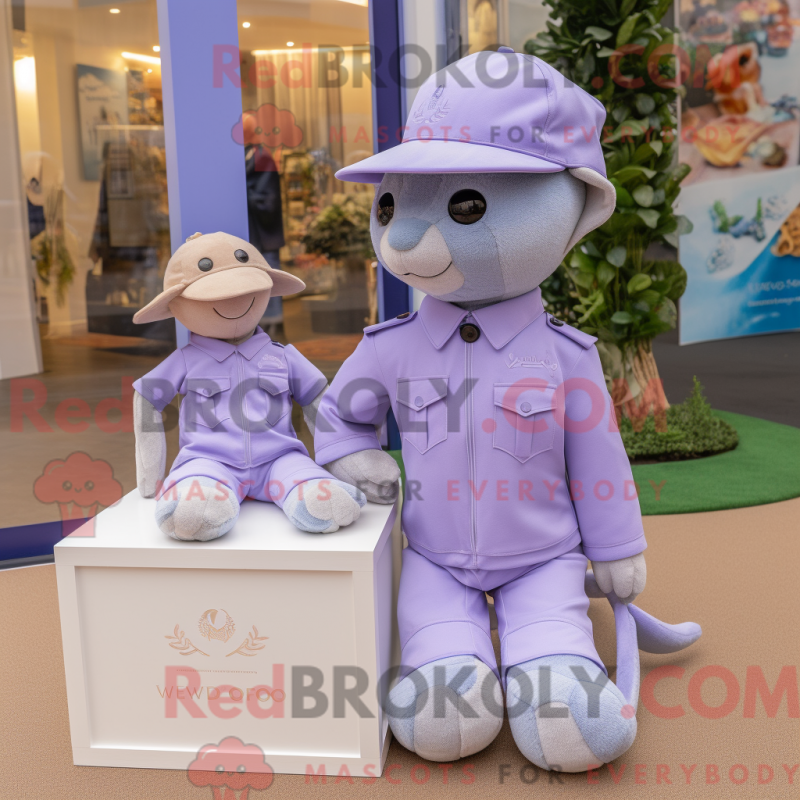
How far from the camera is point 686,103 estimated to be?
6559mm

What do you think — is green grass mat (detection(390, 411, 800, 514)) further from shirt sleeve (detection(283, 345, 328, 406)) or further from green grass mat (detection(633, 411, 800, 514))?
shirt sleeve (detection(283, 345, 328, 406))

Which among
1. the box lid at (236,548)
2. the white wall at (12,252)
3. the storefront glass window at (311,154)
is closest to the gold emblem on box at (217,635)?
the box lid at (236,548)

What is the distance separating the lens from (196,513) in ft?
5.73

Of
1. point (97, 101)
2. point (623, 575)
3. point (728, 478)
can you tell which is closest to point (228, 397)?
point (623, 575)

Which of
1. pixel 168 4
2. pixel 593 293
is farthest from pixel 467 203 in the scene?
pixel 593 293

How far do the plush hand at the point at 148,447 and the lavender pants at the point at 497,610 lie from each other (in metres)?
0.64

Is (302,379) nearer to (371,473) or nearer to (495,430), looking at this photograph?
(371,473)

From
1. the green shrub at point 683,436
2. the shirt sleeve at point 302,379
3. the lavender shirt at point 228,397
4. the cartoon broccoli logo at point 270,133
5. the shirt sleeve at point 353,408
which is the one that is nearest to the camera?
the shirt sleeve at point 353,408

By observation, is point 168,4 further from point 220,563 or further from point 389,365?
point 220,563

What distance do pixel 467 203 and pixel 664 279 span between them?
282cm

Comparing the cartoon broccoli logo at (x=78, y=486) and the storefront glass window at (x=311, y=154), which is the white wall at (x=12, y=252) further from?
the storefront glass window at (x=311, y=154)

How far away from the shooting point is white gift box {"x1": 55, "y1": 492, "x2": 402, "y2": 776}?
1.74 m

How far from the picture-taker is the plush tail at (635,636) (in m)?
1.85

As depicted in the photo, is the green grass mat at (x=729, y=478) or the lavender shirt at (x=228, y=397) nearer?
the lavender shirt at (x=228, y=397)
